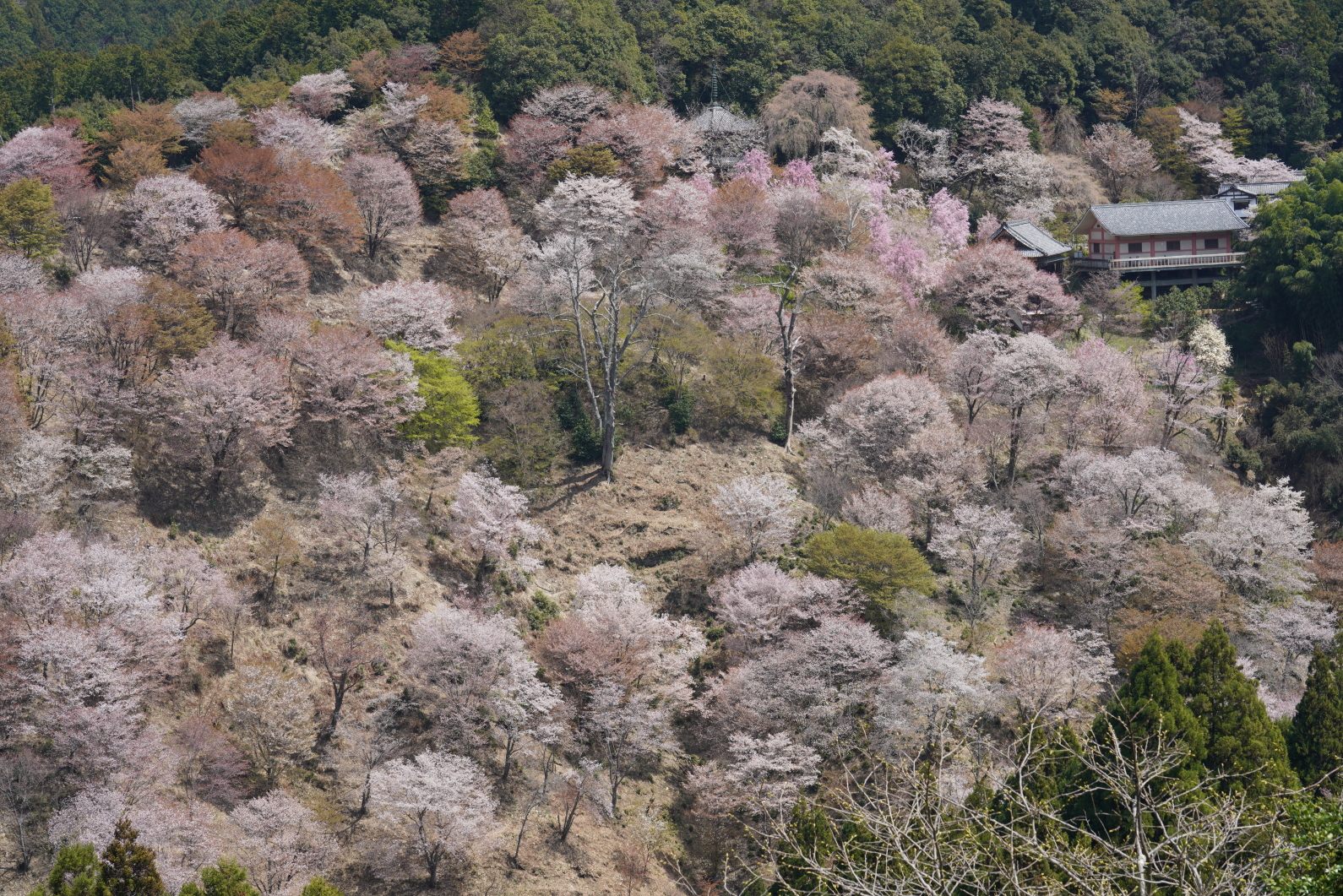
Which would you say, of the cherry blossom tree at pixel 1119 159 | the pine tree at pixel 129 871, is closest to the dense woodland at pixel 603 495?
the pine tree at pixel 129 871

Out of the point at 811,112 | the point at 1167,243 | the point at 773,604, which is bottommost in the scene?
the point at 773,604

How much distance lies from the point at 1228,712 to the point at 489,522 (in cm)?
1896

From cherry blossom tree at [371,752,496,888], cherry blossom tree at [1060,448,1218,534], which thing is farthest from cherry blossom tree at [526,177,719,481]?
cherry blossom tree at [1060,448,1218,534]

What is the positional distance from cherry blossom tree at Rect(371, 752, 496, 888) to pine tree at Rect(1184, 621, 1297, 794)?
1602cm

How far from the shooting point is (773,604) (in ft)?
105

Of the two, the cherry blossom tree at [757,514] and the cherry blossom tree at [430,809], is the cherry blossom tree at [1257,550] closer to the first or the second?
the cherry blossom tree at [757,514]

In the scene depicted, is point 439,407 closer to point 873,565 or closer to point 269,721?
point 269,721

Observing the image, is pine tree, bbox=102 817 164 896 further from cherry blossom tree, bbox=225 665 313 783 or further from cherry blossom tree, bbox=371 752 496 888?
cherry blossom tree, bbox=225 665 313 783

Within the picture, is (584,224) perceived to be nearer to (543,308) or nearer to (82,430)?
(543,308)

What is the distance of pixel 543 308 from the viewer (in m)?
40.6

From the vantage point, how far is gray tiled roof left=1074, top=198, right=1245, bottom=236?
51.2 metres

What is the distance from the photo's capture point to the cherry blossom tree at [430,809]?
2577 centimetres

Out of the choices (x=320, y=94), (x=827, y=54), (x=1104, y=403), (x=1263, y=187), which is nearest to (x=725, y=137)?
(x=827, y=54)

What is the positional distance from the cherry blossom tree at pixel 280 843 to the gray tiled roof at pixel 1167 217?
41.2 metres
